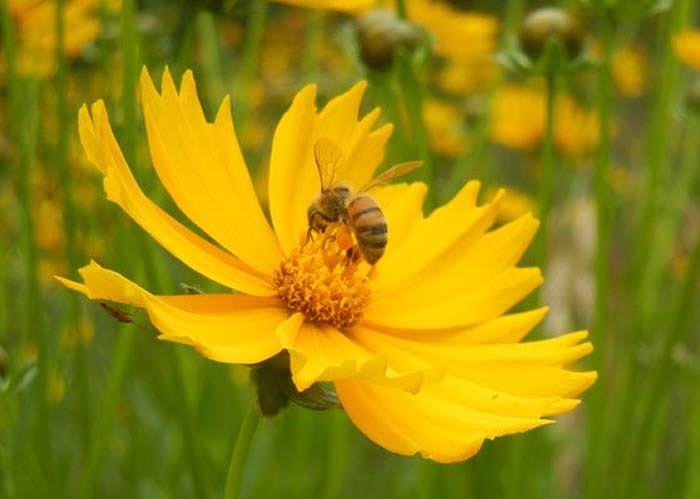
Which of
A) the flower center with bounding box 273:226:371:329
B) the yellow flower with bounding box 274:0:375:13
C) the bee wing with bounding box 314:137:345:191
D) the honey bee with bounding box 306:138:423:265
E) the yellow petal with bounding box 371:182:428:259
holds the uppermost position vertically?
the yellow flower with bounding box 274:0:375:13

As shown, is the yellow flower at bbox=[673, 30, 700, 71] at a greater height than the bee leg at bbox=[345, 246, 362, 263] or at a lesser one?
greater

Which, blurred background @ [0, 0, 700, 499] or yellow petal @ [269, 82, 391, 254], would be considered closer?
yellow petal @ [269, 82, 391, 254]

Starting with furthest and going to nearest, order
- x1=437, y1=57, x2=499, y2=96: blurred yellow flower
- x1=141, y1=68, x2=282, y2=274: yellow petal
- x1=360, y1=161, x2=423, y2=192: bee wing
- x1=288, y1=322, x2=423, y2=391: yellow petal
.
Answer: x1=437, y1=57, x2=499, y2=96: blurred yellow flower
x1=360, y1=161, x2=423, y2=192: bee wing
x1=141, y1=68, x2=282, y2=274: yellow petal
x1=288, y1=322, x2=423, y2=391: yellow petal

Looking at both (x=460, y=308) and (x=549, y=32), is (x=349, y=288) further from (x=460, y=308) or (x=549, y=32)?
(x=549, y=32)

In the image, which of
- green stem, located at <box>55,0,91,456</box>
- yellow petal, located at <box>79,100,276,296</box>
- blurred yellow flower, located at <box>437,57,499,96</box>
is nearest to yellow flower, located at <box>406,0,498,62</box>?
blurred yellow flower, located at <box>437,57,499,96</box>

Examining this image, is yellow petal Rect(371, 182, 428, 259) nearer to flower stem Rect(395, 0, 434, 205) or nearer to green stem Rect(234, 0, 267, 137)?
flower stem Rect(395, 0, 434, 205)

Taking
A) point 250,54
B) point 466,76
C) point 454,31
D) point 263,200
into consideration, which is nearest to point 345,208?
point 250,54

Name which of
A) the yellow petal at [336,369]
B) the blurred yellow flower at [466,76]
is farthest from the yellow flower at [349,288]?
the blurred yellow flower at [466,76]
